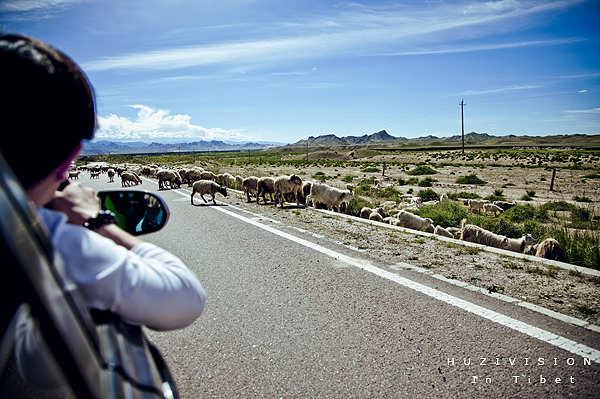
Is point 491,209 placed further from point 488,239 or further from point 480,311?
point 480,311

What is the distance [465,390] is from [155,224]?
98.8 inches

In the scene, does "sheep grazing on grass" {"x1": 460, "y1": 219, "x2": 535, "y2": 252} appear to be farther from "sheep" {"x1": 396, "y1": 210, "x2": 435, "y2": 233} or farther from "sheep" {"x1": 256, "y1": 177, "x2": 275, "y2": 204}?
"sheep" {"x1": 256, "y1": 177, "x2": 275, "y2": 204}

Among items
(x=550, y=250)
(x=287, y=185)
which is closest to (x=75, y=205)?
(x=550, y=250)

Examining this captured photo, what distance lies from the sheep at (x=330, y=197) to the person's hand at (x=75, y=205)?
12.9 meters

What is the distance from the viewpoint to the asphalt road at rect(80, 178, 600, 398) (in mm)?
2865

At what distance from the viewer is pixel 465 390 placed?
280 cm

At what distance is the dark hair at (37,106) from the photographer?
0.92 m

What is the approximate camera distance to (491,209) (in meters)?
15.2

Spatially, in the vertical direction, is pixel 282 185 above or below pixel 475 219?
above

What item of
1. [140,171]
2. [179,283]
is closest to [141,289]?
[179,283]

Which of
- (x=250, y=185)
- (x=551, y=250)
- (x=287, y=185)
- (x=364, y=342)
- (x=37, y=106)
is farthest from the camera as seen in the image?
(x=250, y=185)

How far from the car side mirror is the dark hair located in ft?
2.56

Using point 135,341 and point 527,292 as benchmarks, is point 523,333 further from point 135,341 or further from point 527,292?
point 135,341

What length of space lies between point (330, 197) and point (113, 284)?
521 inches
